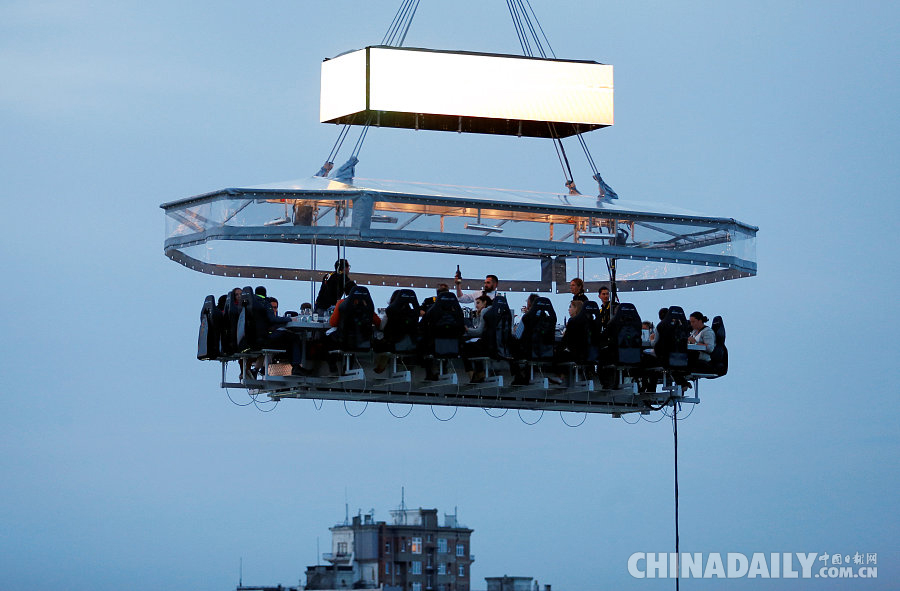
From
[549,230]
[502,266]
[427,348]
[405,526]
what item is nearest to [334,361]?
[427,348]

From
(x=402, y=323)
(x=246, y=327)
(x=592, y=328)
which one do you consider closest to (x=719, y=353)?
(x=592, y=328)

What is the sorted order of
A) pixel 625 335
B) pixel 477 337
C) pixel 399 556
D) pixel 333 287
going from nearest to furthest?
pixel 477 337 < pixel 625 335 < pixel 333 287 < pixel 399 556

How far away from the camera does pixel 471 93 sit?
117 ft

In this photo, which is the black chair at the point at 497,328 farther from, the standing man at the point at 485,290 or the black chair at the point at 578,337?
the black chair at the point at 578,337

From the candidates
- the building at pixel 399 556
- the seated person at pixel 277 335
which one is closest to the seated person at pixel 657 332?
the seated person at pixel 277 335

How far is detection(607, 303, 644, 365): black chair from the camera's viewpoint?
1227 inches

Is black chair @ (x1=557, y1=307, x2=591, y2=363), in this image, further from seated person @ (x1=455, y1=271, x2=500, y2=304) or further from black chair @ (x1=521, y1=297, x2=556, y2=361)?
seated person @ (x1=455, y1=271, x2=500, y2=304)

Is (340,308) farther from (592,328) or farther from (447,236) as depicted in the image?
(592,328)

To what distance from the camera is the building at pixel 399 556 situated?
207ft

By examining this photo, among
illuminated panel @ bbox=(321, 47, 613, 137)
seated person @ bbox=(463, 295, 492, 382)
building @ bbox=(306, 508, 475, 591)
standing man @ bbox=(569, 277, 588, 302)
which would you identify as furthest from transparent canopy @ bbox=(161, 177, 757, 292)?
building @ bbox=(306, 508, 475, 591)

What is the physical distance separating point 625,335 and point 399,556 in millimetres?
34341

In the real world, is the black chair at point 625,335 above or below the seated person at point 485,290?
below

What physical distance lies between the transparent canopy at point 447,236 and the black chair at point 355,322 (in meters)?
1.38

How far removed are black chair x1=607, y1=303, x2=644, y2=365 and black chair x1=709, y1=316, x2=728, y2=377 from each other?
1764mm
